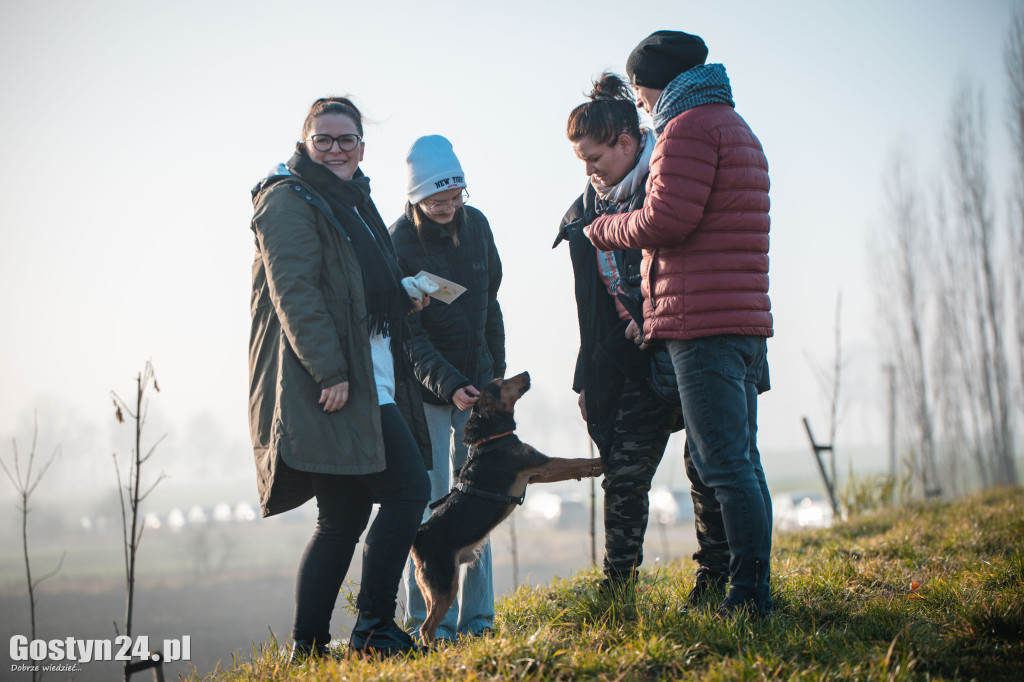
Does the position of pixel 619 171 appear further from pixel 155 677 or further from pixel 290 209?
pixel 155 677

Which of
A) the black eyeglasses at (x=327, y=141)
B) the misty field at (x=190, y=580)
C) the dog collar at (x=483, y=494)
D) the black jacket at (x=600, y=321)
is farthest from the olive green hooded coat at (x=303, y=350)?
the misty field at (x=190, y=580)

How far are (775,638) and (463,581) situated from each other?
1.63 metres

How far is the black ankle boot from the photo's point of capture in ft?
8.78

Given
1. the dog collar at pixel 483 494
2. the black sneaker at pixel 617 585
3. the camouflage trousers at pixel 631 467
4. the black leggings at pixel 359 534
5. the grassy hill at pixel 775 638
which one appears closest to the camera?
the grassy hill at pixel 775 638

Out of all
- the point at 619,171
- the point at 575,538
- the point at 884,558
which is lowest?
the point at 575,538

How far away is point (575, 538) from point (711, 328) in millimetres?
33640

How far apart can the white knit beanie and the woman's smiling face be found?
20.2 inches

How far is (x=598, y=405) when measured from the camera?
3254 millimetres

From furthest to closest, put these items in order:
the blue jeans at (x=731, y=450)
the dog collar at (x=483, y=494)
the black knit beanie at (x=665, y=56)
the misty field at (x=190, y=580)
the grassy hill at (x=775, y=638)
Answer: the misty field at (x=190, y=580) → the dog collar at (x=483, y=494) → the black knit beanie at (x=665, y=56) → the blue jeans at (x=731, y=450) → the grassy hill at (x=775, y=638)

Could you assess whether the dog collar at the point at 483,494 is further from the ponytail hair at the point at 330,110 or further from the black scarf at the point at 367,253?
the ponytail hair at the point at 330,110

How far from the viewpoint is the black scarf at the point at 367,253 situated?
295 centimetres

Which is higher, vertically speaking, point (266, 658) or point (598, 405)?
point (598, 405)

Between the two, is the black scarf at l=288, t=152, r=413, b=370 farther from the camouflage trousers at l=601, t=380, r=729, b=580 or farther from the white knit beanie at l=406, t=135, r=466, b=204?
the camouflage trousers at l=601, t=380, r=729, b=580

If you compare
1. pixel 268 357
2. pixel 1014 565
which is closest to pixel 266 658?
pixel 268 357
